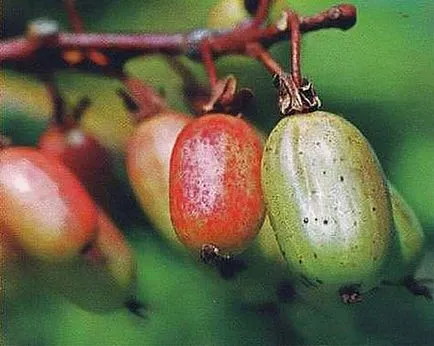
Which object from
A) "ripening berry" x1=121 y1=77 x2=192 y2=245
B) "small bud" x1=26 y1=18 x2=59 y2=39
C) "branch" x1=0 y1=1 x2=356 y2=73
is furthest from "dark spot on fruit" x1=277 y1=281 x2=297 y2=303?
"small bud" x1=26 y1=18 x2=59 y2=39

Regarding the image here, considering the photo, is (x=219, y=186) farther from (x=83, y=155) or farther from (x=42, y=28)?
(x=42, y=28)

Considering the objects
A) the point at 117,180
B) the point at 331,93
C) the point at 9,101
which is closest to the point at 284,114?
the point at 331,93

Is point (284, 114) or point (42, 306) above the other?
point (284, 114)

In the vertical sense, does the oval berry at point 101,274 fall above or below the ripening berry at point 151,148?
below

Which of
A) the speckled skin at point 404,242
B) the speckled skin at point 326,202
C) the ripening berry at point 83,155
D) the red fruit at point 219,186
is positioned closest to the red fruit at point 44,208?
the ripening berry at point 83,155

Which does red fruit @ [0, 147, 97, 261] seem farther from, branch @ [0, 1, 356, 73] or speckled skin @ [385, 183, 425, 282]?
speckled skin @ [385, 183, 425, 282]

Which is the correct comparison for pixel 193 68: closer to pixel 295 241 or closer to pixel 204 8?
pixel 204 8

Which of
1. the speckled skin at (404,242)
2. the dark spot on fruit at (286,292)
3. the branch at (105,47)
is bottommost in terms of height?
the dark spot on fruit at (286,292)

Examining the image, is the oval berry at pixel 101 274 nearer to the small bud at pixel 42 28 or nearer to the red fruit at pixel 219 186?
the red fruit at pixel 219 186
